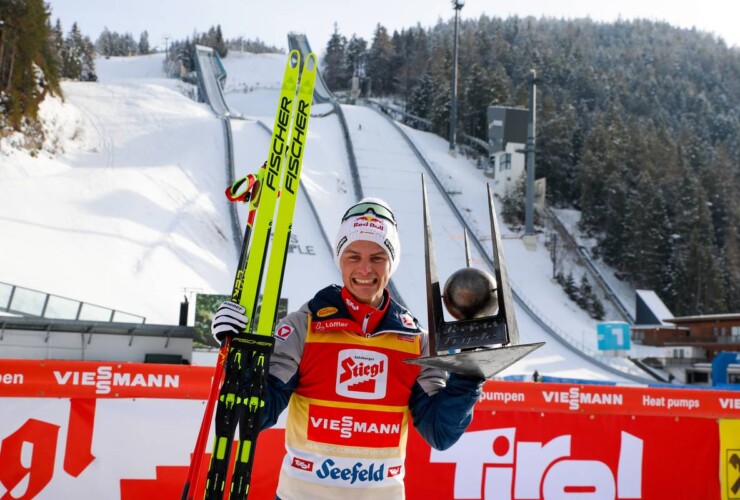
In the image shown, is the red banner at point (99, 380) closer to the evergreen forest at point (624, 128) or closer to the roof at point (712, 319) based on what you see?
the roof at point (712, 319)

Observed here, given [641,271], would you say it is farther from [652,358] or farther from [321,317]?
[321,317]

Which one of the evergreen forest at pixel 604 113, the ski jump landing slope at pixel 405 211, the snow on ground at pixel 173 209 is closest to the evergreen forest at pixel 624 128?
the evergreen forest at pixel 604 113

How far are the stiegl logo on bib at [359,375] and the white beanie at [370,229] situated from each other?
0.30 meters

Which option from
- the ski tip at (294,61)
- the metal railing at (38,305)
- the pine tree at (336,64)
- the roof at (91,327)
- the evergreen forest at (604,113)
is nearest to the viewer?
the ski tip at (294,61)

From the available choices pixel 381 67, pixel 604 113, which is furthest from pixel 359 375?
pixel 381 67

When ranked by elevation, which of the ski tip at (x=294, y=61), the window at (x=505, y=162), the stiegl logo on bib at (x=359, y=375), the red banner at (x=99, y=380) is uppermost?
the window at (x=505, y=162)

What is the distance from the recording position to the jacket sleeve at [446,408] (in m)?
2.15

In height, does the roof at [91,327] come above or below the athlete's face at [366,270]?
below

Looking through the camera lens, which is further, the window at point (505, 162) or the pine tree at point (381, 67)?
the pine tree at point (381, 67)

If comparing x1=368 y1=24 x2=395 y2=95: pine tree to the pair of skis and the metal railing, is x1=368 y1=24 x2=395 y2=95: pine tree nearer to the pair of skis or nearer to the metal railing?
the metal railing

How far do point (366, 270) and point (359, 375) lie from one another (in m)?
0.34

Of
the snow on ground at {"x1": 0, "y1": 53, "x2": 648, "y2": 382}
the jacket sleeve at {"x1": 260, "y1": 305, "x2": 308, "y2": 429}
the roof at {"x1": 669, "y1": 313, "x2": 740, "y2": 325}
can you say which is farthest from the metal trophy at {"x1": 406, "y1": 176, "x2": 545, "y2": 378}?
the roof at {"x1": 669, "y1": 313, "x2": 740, "y2": 325}

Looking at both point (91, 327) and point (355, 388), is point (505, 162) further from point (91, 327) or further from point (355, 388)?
point (355, 388)

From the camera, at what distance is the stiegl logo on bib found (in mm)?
2170
